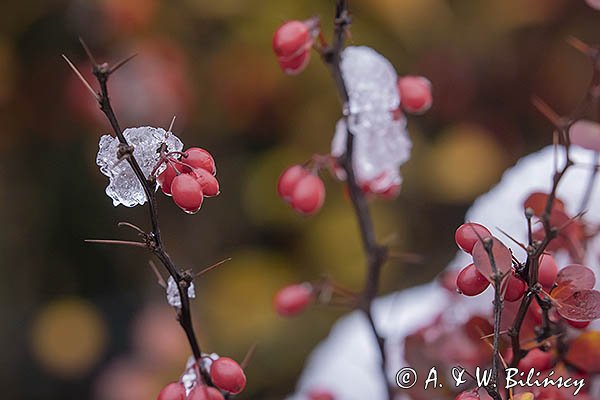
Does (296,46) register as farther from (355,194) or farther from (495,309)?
(495,309)

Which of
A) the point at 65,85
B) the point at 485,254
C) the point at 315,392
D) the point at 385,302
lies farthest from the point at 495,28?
the point at 485,254

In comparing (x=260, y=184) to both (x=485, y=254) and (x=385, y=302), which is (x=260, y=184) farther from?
(x=485, y=254)

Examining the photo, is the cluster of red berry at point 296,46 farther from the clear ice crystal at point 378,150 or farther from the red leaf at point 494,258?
the red leaf at point 494,258

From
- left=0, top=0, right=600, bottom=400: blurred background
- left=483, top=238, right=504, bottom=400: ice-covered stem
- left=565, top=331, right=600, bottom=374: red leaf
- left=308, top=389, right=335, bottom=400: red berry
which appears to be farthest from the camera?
left=0, top=0, right=600, bottom=400: blurred background

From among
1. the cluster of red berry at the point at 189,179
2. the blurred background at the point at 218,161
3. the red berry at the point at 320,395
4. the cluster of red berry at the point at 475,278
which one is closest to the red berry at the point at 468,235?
the cluster of red berry at the point at 475,278

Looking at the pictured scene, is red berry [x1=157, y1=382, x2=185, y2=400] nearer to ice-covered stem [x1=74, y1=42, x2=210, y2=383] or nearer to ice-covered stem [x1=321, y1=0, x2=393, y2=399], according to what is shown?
ice-covered stem [x1=74, y1=42, x2=210, y2=383]

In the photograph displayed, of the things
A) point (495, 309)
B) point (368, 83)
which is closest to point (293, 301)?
point (368, 83)

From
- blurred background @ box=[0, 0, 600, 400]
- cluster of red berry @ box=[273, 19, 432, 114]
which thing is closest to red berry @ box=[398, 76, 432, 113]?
cluster of red berry @ box=[273, 19, 432, 114]
